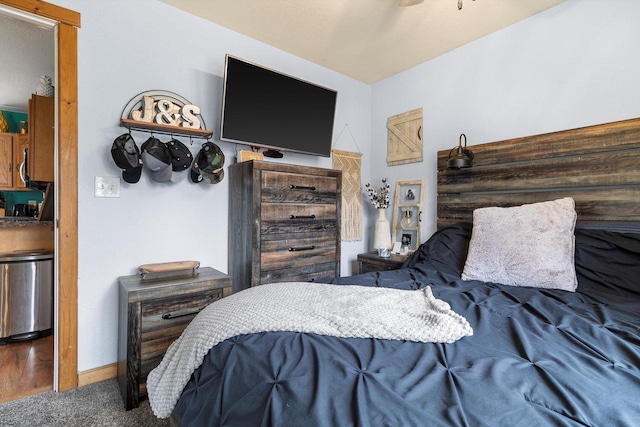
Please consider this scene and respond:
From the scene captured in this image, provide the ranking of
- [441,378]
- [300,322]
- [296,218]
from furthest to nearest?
[296,218] → [300,322] → [441,378]

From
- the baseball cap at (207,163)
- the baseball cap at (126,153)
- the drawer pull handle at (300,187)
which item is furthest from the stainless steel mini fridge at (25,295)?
the drawer pull handle at (300,187)

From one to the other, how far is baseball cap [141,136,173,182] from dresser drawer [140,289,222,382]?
0.81 metres

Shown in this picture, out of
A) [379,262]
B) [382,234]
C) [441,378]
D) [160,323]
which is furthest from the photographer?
[382,234]

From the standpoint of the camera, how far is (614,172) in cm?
181

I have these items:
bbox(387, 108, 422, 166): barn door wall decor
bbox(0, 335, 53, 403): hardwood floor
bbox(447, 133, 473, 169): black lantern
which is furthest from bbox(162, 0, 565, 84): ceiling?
bbox(0, 335, 53, 403): hardwood floor

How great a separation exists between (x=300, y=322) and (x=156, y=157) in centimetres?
152

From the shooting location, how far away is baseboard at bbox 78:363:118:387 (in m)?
1.86

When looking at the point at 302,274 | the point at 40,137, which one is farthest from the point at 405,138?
the point at 40,137

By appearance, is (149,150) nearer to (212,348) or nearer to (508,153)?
(212,348)

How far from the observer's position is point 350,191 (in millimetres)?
3203

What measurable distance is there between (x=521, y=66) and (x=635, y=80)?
663 millimetres

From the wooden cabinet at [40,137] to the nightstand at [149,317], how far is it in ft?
6.13

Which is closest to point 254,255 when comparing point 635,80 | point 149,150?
point 149,150

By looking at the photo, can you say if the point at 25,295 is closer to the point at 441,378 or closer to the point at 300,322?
the point at 300,322
